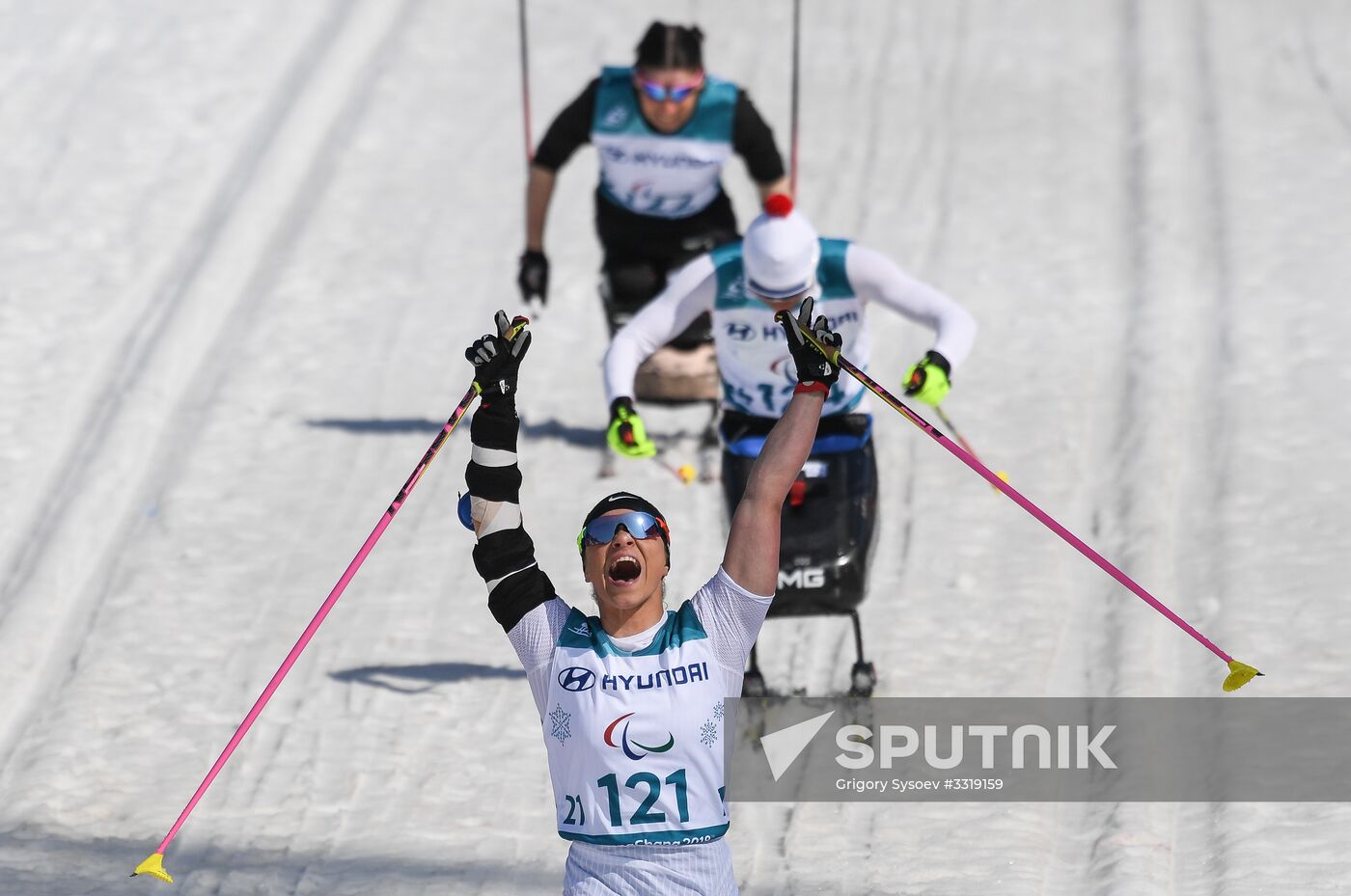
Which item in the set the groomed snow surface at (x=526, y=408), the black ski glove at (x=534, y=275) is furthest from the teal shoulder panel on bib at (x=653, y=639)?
the black ski glove at (x=534, y=275)

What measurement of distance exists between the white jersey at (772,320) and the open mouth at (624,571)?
2.77 metres

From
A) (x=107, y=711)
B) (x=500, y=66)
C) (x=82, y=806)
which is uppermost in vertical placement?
(x=500, y=66)

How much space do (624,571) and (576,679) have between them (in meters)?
0.28

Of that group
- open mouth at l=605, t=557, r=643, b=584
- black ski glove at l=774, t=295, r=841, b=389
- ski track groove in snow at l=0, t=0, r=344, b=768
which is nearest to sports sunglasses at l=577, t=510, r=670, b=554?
open mouth at l=605, t=557, r=643, b=584

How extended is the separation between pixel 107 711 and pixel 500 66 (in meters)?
7.59

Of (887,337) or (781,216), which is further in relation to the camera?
(887,337)

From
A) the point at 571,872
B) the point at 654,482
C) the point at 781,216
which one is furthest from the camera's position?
the point at 654,482

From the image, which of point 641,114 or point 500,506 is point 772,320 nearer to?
point 641,114

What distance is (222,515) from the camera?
9.34 metres

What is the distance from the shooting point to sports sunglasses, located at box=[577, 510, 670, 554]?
4543 millimetres

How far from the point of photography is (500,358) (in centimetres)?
478

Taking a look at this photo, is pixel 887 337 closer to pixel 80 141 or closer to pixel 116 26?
pixel 80 141

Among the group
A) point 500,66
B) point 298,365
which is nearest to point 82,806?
point 298,365

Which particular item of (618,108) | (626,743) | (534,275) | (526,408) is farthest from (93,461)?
(626,743)
